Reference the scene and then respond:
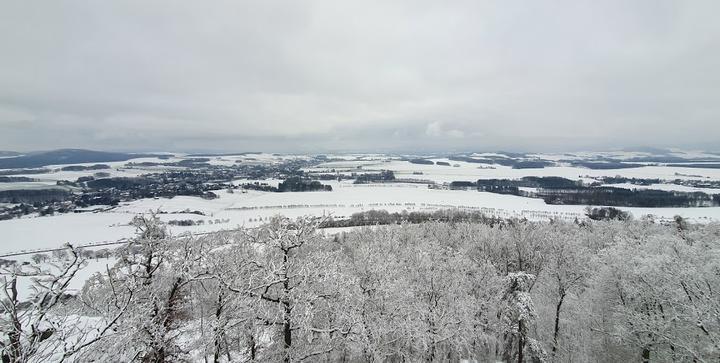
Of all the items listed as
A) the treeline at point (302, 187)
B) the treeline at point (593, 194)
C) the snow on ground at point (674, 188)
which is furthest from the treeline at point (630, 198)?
the treeline at point (302, 187)

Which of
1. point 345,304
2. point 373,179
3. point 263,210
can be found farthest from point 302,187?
point 345,304

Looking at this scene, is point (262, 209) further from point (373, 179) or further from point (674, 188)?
point (674, 188)

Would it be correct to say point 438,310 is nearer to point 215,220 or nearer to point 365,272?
point 365,272

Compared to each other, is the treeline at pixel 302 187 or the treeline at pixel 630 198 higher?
the treeline at pixel 302 187

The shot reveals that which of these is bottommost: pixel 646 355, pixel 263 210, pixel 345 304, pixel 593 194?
pixel 593 194

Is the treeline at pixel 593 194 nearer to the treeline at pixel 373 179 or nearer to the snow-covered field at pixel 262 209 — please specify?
the snow-covered field at pixel 262 209

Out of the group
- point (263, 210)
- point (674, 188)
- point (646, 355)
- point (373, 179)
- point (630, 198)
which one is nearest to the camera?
point (646, 355)

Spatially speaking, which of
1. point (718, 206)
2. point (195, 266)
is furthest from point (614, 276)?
point (718, 206)

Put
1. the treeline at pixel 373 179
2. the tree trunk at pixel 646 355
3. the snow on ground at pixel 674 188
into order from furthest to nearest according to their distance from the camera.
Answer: the treeline at pixel 373 179, the snow on ground at pixel 674 188, the tree trunk at pixel 646 355
